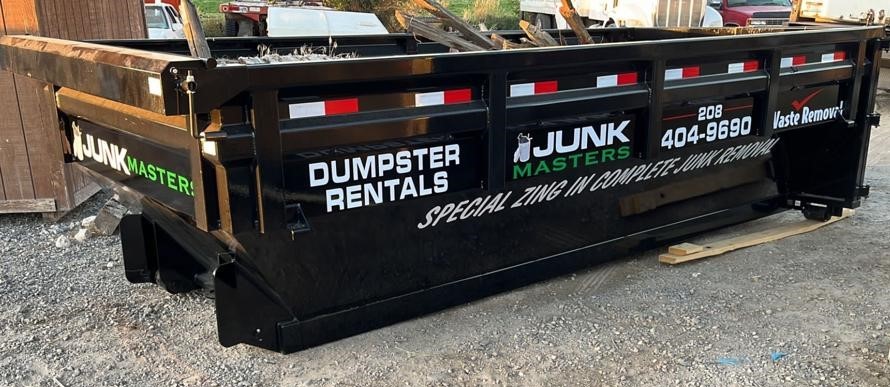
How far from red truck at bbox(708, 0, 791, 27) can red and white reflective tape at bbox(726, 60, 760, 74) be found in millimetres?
10670

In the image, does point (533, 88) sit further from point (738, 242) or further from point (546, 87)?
point (738, 242)

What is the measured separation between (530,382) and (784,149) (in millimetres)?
2966

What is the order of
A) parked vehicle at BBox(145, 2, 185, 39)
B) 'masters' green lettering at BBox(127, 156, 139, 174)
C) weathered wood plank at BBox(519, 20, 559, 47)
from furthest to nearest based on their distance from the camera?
parked vehicle at BBox(145, 2, 185, 39) < weathered wood plank at BBox(519, 20, 559, 47) < 'masters' green lettering at BBox(127, 156, 139, 174)

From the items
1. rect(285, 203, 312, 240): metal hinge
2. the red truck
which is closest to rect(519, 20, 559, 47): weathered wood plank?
rect(285, 203, 312, 240): metal hinge

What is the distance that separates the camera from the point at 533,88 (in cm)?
344

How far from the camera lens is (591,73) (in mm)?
3619

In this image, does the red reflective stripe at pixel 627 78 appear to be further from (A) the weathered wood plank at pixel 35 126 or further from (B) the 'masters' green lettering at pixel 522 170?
(A) the weathered wood plank at pixel 35 126

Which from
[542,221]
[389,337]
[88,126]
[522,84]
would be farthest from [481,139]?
[88,126]

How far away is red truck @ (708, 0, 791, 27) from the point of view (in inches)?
562

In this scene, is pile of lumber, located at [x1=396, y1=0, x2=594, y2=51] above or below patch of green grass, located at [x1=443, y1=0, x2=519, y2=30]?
above

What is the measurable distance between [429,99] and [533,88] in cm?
55

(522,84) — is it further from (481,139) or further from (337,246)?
(337,246)

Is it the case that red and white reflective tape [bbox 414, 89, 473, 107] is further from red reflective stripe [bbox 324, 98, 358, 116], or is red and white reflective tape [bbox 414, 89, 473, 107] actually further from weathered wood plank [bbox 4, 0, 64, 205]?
weathered wood plank [bbox 4, 0, 64, 205]

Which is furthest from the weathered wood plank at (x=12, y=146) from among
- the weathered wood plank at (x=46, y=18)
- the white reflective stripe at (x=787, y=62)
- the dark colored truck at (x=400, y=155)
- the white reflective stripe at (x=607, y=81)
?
the white reflective stripe at (x=787, y=62)
